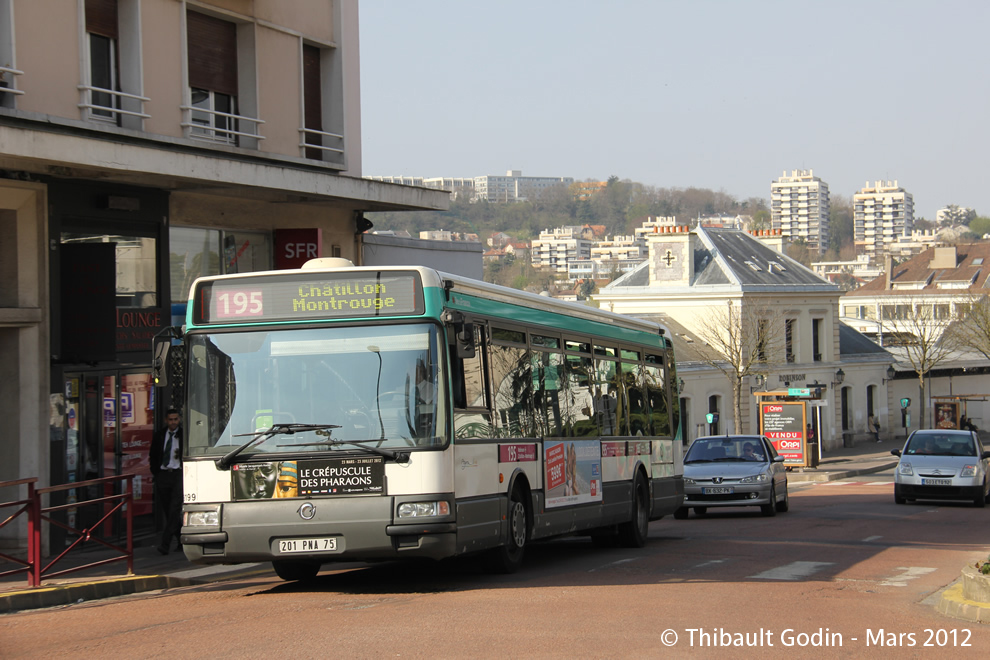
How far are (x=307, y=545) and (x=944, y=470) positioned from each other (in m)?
18.3

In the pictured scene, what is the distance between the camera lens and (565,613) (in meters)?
9.48

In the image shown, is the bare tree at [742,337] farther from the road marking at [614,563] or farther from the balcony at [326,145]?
the road marking at [614,563]

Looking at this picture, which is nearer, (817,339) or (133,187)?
(133,187)

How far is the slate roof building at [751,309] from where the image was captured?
2074 inches

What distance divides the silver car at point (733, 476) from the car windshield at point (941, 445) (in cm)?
456

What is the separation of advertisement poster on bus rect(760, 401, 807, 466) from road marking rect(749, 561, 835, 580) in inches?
955

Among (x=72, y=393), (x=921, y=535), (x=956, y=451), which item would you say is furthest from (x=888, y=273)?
(x=72, y=393)

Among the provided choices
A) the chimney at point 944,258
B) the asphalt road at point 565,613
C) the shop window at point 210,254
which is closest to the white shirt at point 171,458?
the asphalt road at point 565,613

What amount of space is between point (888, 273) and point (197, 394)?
95.1 m

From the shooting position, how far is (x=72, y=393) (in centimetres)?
1512

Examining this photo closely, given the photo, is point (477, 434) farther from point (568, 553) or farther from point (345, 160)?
point (345, 160)

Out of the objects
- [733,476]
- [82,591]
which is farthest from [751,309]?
[82,591]

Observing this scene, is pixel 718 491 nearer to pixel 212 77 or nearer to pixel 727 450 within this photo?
pixel 727 450

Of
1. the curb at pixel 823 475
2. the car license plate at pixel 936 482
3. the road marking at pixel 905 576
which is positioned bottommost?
the curb at pixel 823 475
